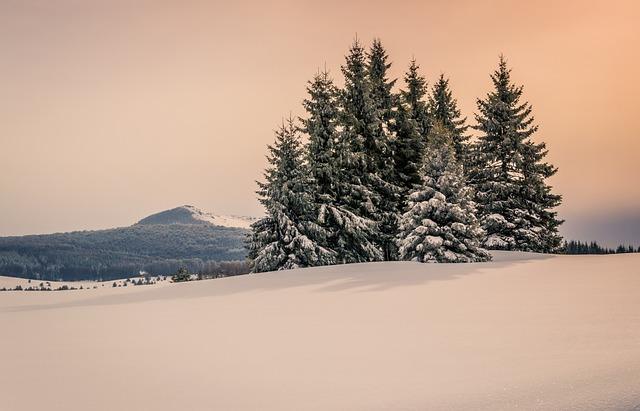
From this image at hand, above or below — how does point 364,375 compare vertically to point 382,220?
below

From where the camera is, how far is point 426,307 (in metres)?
8.90

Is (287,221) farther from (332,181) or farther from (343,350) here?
(343,350)

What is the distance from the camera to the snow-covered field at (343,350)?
4.52 metres

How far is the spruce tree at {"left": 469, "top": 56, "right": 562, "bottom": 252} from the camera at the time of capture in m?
30.9

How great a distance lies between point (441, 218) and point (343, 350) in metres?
15.5

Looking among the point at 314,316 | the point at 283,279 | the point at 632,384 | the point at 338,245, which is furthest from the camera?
the point at 338,245

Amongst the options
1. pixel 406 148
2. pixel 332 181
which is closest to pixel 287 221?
pixel 332 181

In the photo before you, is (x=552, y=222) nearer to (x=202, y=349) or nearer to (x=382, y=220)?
(x=382, y=220)

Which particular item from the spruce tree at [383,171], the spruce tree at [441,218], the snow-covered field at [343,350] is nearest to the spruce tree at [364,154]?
the spruce tree at [383,171]

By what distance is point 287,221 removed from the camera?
27.1 m

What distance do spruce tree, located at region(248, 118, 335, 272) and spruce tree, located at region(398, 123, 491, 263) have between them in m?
7.19

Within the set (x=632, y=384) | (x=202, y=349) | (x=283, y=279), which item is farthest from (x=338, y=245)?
(x=632, y=384)

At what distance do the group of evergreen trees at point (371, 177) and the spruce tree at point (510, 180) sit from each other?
0.07 meters

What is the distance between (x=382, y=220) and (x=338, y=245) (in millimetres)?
3252
